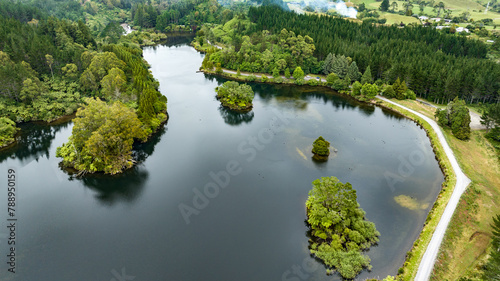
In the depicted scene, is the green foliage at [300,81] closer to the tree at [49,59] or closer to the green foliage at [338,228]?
the green foliage at [338,228]

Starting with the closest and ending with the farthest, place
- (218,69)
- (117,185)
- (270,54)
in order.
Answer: (117,185) → (270,54) → (218,69)

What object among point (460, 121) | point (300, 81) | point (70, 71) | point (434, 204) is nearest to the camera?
point (434, 204)

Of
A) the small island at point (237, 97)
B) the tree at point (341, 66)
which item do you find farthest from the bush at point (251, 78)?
the tree at point (341, 66)

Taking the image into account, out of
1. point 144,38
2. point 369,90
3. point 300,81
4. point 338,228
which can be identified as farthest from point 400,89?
point 144,38

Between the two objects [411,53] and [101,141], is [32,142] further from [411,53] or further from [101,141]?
[411,53]

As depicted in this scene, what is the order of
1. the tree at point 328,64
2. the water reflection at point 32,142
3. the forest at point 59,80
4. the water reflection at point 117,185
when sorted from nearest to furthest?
1. the water reflection at point 117,185
2. the water reflection at point 32,142
3. the forest at point 59,80
4. the tree at point 328,64

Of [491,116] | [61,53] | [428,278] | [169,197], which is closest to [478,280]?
[428,278]
